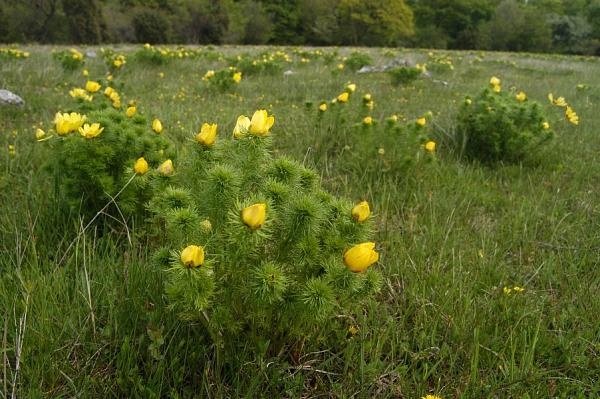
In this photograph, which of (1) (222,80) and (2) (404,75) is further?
(2) (404,75)

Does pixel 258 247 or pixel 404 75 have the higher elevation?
pixel 258 247

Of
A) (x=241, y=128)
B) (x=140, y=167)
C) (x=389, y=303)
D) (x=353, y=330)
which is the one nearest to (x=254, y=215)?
(x=241, y=128)

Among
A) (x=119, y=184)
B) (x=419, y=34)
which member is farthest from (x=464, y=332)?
(x=419, y=34)

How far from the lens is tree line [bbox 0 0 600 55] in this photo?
3600cm

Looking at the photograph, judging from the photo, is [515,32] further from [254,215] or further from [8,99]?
[254,215]

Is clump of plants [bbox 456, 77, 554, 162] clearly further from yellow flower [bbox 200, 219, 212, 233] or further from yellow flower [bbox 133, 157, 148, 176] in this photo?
yellow flower [bbox 200, 219, 212, 233]

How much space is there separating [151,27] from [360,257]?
39681mm

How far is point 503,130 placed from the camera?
386cm

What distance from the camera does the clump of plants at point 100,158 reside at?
211cm

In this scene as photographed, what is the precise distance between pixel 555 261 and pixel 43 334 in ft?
7.57

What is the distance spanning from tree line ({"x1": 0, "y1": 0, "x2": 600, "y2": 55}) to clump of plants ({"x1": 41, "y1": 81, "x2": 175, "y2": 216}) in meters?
35.6

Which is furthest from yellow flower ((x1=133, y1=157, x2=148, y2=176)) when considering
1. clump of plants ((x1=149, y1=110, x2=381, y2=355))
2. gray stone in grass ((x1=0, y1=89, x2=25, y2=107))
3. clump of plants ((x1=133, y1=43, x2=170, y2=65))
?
clump of plants ((x1=133, y1=43, x2=170, y2=65))

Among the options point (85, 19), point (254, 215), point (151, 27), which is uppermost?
point (254, 215)

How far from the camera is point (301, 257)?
1290 millimetres
